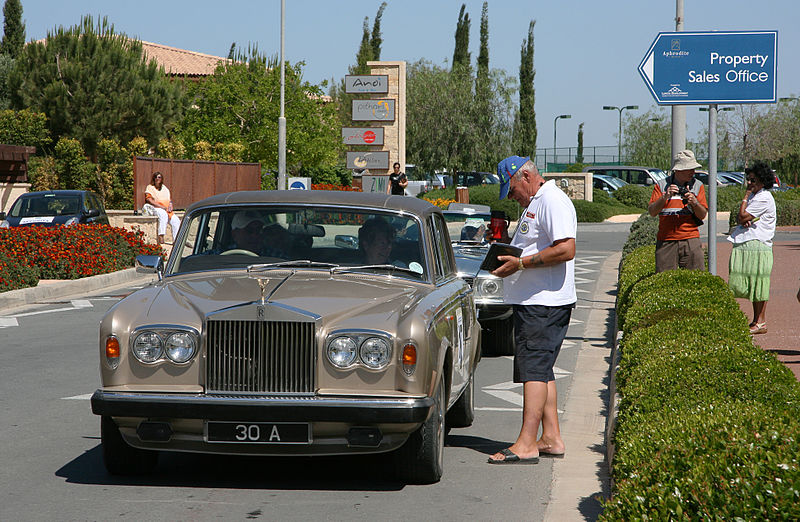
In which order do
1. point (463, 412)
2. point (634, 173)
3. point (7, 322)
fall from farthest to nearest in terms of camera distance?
point (634, 173) < point (7, 322) < point (463, 412)

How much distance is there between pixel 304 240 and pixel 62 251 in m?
12.7

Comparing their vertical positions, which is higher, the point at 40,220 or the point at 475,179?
the point at 475,179

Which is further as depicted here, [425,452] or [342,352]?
[425,452]

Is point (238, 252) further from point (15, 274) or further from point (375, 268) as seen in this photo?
point (15, 274)

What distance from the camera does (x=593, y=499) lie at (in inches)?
228

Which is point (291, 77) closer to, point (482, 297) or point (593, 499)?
point (482, 297)

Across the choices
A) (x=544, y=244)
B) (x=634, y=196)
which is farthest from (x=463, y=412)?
(x=634, y=196)

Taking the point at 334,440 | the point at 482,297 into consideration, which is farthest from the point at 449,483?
the point at 482,297

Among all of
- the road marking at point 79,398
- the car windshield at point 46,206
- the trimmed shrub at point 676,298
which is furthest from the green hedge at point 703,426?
the car windshield at point 46,206

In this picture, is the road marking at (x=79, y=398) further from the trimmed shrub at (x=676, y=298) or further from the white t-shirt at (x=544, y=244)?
the trimmed shrub at (x=676, y=298)

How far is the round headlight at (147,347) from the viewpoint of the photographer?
5629 mm

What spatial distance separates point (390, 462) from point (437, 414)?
79 cm

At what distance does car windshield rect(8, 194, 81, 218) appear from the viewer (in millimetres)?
22641

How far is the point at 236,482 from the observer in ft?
20.0
